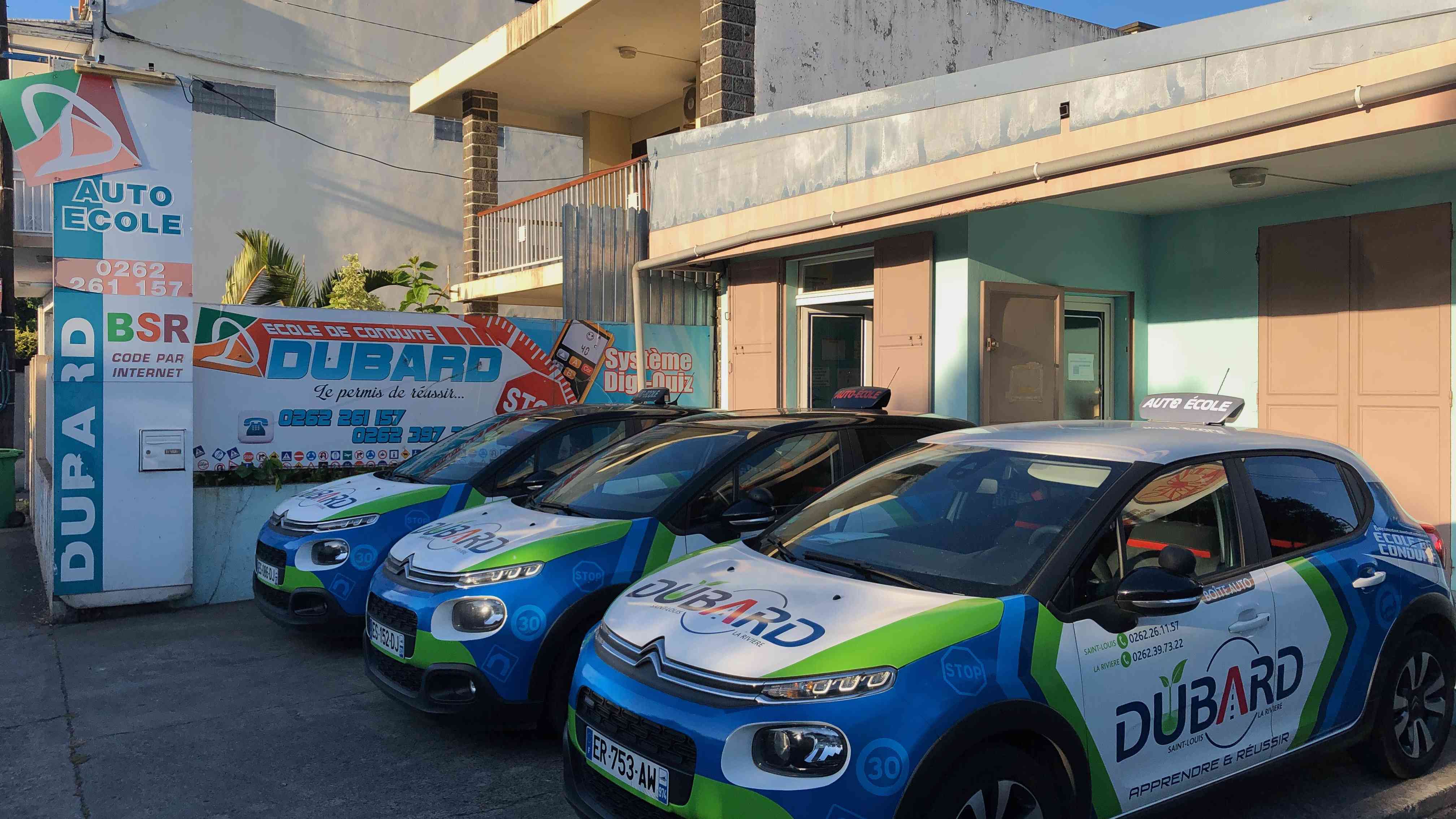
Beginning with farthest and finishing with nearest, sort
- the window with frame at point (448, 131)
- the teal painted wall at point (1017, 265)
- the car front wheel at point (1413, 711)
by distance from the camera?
the window with frame at point (448, 131) < the teal painted wall at point (1017, 265) < the car front wheel at point (1413, 711)

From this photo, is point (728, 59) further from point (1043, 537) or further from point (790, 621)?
point (790, 621)

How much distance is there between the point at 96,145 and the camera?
308 inches

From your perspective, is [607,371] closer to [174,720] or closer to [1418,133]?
[174,720]

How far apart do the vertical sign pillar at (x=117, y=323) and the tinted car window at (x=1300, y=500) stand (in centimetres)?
752

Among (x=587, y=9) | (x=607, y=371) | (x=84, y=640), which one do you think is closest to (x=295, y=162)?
(x=587, y=9)

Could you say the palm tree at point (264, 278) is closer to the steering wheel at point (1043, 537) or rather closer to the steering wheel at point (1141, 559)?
the steering wheel at point (1043, 537)

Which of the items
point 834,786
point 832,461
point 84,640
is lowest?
point 84,640

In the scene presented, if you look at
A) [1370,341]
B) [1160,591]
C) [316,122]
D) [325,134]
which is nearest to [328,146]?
[325,134]

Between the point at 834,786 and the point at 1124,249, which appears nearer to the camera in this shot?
the point at 834,786

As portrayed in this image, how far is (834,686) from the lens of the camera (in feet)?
9.60

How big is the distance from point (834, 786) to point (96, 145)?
7.82m

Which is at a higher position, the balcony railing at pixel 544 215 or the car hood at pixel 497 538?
the balcony railing at pixel 544 215

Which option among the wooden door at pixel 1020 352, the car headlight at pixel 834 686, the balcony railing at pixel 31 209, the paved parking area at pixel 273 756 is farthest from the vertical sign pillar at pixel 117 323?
the balcony railing at pixel 31 209

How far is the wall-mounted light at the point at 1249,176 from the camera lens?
6.98m
